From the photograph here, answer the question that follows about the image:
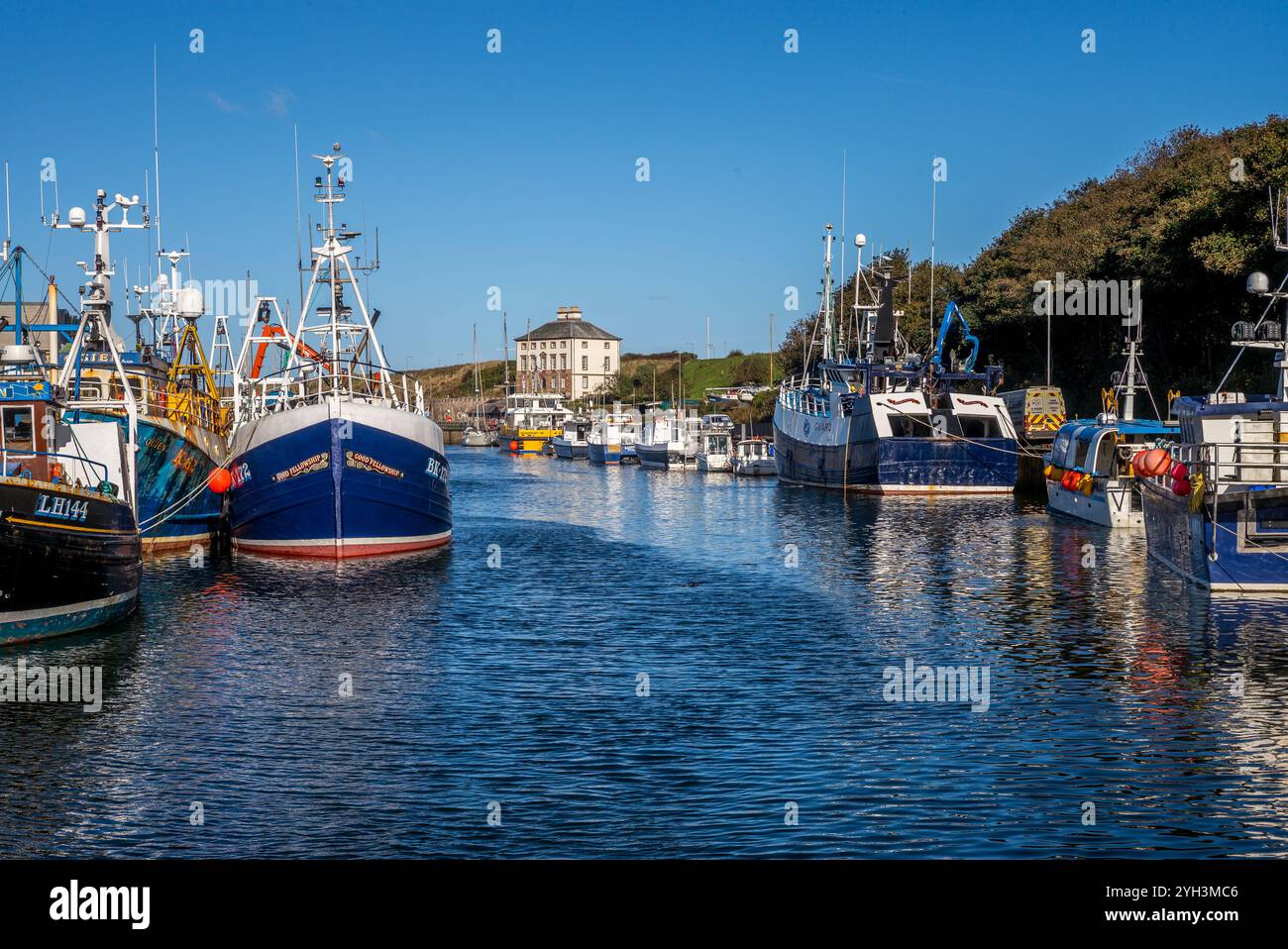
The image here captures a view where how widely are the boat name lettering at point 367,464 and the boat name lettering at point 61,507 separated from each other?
43.9 ft

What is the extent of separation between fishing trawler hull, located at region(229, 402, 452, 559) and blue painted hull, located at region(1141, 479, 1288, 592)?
21157 mm

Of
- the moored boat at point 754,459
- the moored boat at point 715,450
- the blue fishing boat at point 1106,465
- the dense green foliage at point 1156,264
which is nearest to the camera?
the blue fishing boat at point 1106,465

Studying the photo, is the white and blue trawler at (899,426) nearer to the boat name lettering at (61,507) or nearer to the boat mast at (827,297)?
the boat mast at (827,297)

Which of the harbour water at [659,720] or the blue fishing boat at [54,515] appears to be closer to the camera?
the harbour water at [659,720]

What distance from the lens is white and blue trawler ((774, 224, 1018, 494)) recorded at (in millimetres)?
60812

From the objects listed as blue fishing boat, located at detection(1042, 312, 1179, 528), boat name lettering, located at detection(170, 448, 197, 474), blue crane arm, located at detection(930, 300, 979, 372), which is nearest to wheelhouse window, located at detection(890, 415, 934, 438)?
blue crane arm, located at detection(930, 300, 979, 372)

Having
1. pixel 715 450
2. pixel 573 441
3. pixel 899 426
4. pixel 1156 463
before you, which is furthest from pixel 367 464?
pixel 573 441

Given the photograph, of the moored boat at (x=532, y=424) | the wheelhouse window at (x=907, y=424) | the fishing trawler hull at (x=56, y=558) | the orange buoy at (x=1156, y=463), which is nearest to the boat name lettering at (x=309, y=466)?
the fishing trawler hull at (x=56, y=558)

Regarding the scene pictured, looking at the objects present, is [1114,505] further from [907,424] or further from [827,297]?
[827,297]

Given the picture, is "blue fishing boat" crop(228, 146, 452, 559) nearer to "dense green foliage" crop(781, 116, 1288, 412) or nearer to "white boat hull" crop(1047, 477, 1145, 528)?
"white boat hull" crop(1047, 477, 1145, 528)

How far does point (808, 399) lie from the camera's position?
241 feet

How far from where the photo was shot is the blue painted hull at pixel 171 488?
34.9 m

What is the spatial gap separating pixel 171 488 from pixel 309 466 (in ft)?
15.1

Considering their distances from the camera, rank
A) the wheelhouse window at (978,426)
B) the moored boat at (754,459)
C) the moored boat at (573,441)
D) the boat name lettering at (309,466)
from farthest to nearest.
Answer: the moored boat at (573,441), the moored boat at (754,459), the wheelhouse window at (978,426), the boat name lettering at (309,466)
